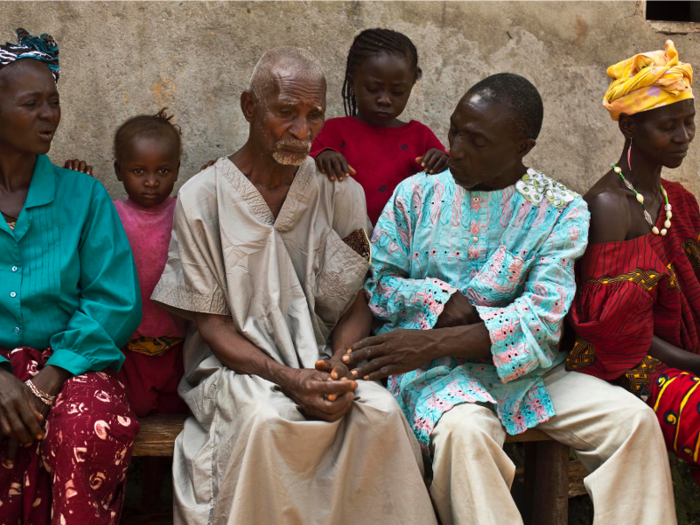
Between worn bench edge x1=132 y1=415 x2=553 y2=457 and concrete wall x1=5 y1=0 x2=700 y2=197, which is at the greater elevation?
concrete wall x1=5 y1=0 x2=700 y2=197

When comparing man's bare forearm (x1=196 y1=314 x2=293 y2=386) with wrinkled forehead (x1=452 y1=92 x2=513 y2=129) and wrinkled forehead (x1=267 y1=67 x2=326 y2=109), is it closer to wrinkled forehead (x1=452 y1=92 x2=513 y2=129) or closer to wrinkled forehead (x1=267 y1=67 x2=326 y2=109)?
wrinkled forehead (x1=267 y1=67 x2=326 y2=109)

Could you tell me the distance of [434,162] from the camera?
11.2 ft

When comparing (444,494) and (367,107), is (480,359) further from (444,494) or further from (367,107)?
(367,107)

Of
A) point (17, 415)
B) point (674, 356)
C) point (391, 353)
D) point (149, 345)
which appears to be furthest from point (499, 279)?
point (17, 415)

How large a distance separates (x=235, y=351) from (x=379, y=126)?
4.98 feet

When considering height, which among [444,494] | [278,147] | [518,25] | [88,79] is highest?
[518,25]

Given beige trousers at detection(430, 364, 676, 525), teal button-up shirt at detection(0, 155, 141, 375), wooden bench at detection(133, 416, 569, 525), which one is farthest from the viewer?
wooden bench at detection(133, 416, 569, 525)

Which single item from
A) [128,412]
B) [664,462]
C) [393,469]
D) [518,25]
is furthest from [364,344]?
[518,25]

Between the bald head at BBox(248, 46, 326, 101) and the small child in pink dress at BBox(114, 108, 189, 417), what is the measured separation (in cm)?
59

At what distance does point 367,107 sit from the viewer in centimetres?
361

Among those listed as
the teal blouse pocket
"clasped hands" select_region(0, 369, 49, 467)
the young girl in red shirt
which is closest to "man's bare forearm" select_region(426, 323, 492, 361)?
the teal blouse pocket

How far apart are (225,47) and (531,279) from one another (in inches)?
79.5

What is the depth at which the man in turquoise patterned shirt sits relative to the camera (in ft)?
8.86

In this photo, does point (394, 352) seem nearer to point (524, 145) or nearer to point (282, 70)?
point (524, 145)
